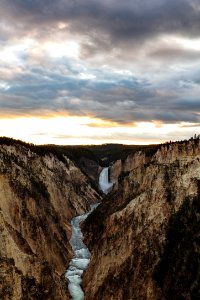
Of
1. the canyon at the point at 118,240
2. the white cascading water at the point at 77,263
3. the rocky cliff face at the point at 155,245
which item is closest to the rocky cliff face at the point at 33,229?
the canyon at the point at 118,240

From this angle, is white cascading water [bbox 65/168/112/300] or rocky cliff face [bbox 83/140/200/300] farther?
white cascading water [bbox 65/168/112/300]

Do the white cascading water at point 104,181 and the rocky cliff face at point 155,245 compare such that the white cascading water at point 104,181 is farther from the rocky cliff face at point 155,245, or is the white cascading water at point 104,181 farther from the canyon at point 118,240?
the rocky cliff face at point 155,245

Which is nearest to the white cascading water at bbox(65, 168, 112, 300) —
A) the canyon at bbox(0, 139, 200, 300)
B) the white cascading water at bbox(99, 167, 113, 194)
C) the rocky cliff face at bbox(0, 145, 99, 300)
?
the canyon at bbox(0, 139, 200, 300)

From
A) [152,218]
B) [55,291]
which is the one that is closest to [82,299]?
[55,291]

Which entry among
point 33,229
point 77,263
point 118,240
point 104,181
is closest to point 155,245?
point 118,240

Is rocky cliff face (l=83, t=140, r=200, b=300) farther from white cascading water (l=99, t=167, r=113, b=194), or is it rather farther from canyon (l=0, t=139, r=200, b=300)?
white cascading water (l=99, t=167, r=113, b=194)
